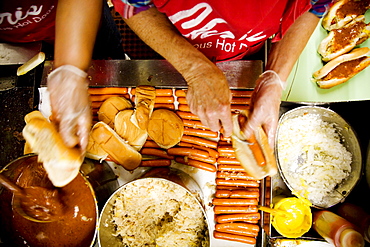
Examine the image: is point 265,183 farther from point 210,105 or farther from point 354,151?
point 210,105

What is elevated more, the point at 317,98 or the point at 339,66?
the point at 339,66

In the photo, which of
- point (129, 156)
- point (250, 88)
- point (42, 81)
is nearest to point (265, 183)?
point (250, 88)

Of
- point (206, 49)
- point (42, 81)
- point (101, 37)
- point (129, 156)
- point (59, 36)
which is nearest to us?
point (59, 36)

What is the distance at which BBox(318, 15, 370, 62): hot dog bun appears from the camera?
327cm

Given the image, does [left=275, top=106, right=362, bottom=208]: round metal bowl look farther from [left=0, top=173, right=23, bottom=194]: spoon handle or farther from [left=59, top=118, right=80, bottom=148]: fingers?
[left=0, top=173, right=23, bottom=194]: spoon handle

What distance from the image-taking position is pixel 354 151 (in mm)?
2896

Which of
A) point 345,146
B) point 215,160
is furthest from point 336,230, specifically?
point 215,160

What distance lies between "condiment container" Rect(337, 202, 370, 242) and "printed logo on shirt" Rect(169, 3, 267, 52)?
80.0 inches

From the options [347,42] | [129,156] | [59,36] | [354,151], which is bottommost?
[129,156]

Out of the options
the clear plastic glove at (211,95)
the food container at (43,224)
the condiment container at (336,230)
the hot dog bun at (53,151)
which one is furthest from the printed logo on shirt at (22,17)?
the condiment container at (336,230)

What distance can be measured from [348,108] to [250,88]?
1.43 meters

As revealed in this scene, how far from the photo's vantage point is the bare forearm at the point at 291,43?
2166 millimetres

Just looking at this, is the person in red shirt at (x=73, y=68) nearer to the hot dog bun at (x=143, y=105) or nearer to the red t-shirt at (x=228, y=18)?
the red t-shirt at (x=228, y=18)

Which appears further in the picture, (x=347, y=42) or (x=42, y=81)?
(x=347, y=42)
